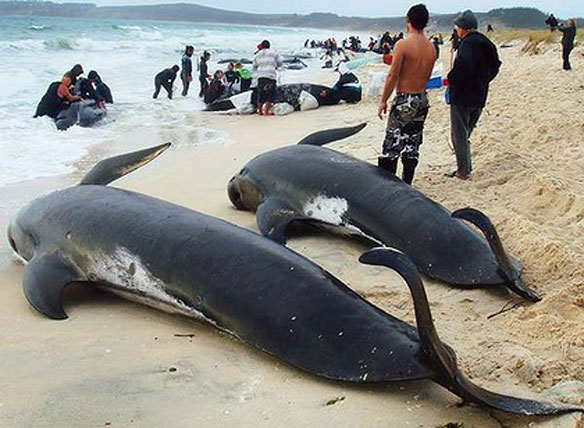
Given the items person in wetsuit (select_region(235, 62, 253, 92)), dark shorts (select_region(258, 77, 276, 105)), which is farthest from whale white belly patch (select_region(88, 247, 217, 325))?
person in wetsuit (select_region(235, 62, 253, 92))

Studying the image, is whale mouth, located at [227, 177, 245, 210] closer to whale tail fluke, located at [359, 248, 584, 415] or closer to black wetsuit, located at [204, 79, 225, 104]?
whale tail fluke, located at [359, 248, 584, 415]

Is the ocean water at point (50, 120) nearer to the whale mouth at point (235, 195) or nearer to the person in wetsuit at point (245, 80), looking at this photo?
the person in wetsuit at point (245, 80)

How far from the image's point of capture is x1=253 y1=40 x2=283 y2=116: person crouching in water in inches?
578

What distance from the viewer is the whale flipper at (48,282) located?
4.63m

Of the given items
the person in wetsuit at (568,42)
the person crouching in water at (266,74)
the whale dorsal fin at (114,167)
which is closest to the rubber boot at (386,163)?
the whale dorsal fin at (114,167)

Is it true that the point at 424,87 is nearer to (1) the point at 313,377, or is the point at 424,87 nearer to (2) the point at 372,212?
(2) the point at 372,212

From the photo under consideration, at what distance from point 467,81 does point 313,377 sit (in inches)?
193

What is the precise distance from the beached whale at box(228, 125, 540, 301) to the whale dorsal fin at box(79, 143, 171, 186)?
103cm

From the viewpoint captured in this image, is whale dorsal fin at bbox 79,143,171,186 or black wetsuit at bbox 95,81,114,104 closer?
whale dorsal fin at bbox 79,143,171,186

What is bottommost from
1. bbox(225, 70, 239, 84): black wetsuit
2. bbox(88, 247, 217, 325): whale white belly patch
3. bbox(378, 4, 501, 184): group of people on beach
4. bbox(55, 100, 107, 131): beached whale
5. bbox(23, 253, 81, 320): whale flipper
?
bbox(55, 100, 107, 131): beached whale

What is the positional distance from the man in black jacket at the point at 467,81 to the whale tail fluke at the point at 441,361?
4.63 meters

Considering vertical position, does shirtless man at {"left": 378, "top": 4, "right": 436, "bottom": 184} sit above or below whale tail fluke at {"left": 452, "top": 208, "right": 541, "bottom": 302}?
above

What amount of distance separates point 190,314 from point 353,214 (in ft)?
6.74

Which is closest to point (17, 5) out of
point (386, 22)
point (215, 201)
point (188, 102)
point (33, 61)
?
point (386, 22)
